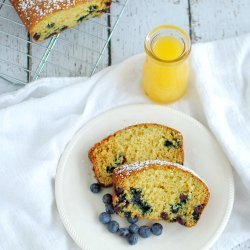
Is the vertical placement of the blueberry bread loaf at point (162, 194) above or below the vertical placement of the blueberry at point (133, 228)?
above

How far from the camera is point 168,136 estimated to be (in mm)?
2703

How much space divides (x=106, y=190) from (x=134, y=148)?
214mm

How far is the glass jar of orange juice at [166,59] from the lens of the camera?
266 cm

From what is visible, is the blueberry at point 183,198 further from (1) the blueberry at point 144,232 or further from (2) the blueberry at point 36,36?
(2) the blueberry at point 36,36

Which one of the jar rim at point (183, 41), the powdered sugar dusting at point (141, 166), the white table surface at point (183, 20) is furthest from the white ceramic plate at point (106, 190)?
the white table surface at point (183, 20)

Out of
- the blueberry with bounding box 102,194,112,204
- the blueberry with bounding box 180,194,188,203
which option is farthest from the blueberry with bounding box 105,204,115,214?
the blueberry with bounding box 180,194,188,203

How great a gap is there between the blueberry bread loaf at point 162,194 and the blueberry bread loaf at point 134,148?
83 mm

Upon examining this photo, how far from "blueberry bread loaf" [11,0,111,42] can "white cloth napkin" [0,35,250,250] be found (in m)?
0.26

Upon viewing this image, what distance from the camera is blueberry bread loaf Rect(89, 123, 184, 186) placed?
2656 mm

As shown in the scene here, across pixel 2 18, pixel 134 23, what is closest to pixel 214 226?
pixel 134 23

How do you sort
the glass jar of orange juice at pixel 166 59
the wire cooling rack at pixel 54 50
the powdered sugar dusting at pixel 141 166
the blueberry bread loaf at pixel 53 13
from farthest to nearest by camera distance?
the wire cooling rack at pixel 54 50
the blueberry bread loaf at pixel 53 13
the glass jar of orange juice at pixel 166 59
the powdered sugar dusting at pixel 141 166

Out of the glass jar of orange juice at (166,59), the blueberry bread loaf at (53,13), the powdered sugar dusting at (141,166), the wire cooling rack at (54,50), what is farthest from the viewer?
the wire cooling rack at (54,50)

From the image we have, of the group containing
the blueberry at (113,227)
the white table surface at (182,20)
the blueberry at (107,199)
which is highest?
the white table surface at (182,20)

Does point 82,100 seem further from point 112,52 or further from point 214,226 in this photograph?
point 214,226
